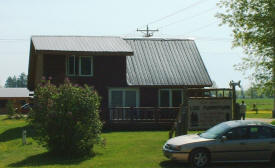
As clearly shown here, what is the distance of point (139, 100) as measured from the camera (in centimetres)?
3161

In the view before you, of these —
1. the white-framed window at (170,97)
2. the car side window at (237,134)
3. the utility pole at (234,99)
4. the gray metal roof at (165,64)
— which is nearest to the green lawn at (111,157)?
the car side window at (237,134)

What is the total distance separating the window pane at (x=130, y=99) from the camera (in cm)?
3137

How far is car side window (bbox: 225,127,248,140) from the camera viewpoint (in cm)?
1534

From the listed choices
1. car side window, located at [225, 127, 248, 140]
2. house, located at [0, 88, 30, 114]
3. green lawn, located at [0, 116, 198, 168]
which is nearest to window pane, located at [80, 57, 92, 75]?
green lawn, located at [0, 116, 198, 168]

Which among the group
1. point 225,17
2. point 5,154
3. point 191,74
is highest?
point 225,17

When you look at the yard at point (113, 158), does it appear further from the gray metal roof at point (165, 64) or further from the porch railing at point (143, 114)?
the gray metal roof at point (165, 64)

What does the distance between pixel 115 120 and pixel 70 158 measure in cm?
1172

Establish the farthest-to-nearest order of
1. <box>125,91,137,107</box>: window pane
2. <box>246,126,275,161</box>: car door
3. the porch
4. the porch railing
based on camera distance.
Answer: <box>125,91,137,107</box>: window pane, the porch railing, the porch, <box>246,126,275,161</box>: car door

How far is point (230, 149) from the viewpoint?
15.2 metres

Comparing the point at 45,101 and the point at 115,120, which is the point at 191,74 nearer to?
the point at 115,120

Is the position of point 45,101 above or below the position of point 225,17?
below

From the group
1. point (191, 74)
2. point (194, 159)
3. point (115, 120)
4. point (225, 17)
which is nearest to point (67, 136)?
point (194, 159)

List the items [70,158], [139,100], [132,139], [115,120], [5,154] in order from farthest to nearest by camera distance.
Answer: [139,100] → [115,120] → [132,139] → [5,154] → [70,158]

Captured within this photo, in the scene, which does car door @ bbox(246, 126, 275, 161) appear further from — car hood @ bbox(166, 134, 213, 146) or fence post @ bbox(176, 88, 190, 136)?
fence post @ bbox(176, 88, 190, 136)
